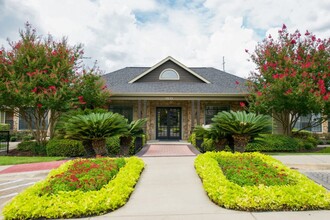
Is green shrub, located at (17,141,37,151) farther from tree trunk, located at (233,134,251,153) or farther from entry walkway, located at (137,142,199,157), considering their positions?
tree trunk, located at (233,134,251,153)

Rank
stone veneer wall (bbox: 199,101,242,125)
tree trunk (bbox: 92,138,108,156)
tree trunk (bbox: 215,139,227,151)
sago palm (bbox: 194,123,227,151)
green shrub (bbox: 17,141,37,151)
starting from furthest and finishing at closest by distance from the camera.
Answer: stone veneer wall (bbox: 199,101,242,125) < green shrub (bbox: 17,141,37,151) < tree trunk (bbox: 215,139,227,151) < sago palm (bbox: 194,123,227,151) < tree trunk (bbox: 92,138,108,156)

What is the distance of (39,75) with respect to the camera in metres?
10.4

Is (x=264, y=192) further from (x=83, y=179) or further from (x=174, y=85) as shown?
(x=174, y=85)

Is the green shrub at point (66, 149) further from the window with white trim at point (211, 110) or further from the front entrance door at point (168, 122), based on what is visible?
the window with white trim at point (211, 110)

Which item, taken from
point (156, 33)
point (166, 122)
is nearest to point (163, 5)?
point (156, 33)

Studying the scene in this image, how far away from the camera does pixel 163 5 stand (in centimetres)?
1173

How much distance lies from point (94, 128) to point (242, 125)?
507 cm

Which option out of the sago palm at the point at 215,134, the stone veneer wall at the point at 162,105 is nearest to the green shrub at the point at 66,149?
the sago palm at the point at 215,134

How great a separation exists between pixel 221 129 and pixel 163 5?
21.6 feet

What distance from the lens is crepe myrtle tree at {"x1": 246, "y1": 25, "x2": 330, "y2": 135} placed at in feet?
37.4

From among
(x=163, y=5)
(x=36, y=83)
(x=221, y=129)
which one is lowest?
(x=221, y=129)

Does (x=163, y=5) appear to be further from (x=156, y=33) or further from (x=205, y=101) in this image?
(x=205, y=101)

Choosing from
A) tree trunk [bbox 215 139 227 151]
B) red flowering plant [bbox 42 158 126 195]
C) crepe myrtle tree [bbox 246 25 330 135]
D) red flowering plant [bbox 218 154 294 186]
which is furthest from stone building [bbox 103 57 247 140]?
red flowering plant [bbox 42 158 126 195]

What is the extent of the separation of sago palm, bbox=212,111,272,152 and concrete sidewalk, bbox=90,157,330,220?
10.9ft
